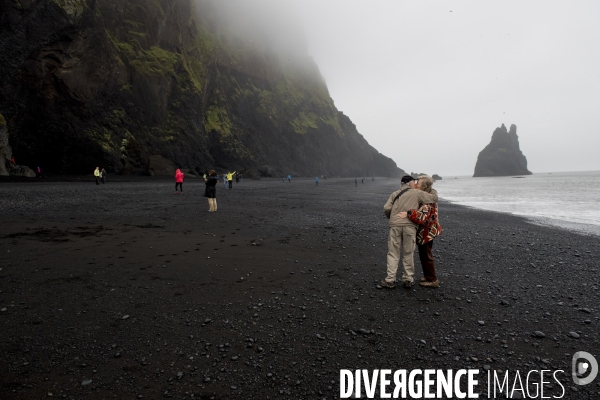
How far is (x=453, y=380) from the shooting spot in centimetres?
344

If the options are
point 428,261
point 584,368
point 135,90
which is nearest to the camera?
point 584,368

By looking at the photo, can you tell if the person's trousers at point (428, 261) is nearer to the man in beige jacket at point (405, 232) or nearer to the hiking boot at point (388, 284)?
the man in beige jacket at point (405, 232)

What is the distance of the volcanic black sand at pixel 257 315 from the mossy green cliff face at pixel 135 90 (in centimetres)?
3578

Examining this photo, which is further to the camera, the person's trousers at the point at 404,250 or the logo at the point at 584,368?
the person's trousers at the point at 404,250

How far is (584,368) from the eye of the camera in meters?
3.63

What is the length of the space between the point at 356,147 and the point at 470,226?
12118 cm

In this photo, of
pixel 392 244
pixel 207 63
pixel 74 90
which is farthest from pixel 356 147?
pixel 392 244

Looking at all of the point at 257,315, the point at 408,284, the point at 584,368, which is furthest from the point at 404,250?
the point at 257,315

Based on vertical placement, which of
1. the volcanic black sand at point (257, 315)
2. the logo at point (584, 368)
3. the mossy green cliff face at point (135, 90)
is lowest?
the logo at point (584, 368)

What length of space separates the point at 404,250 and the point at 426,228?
58 cm

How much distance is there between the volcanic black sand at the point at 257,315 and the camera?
10.9 feet

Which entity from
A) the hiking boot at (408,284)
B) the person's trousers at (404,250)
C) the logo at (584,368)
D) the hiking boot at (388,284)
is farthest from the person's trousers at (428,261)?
the logo at (584,368)

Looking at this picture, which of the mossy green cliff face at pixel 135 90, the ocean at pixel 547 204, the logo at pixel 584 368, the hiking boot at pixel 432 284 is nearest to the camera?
the logo at pixel 584 368

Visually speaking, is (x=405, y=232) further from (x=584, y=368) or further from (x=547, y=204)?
(x=547, y=204)
